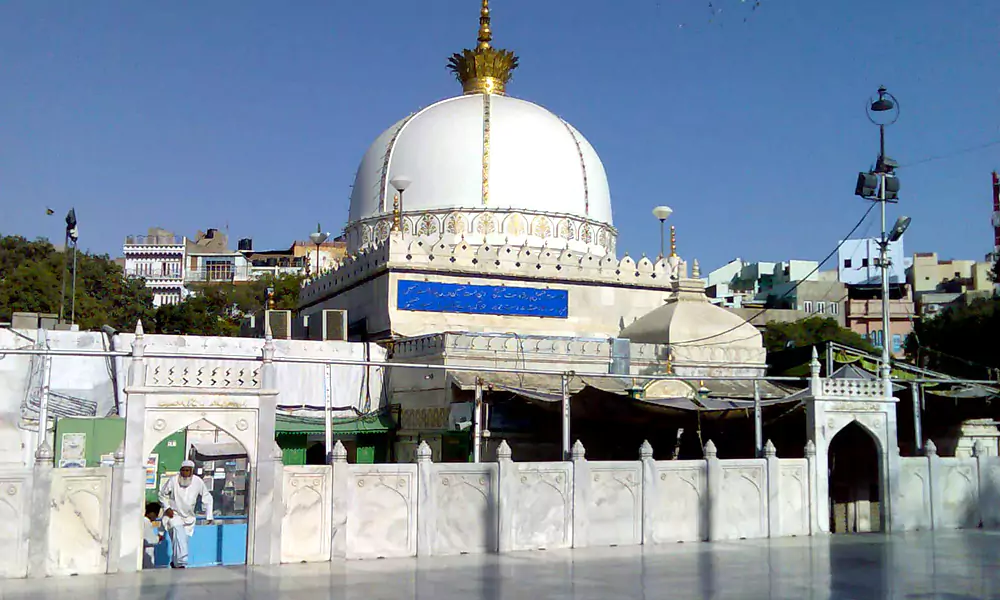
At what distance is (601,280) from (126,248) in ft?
209

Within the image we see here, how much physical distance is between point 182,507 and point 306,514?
5.52 ft

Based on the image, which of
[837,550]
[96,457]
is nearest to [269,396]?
[96,457]

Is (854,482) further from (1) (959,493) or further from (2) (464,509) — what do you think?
(2) (464,509)

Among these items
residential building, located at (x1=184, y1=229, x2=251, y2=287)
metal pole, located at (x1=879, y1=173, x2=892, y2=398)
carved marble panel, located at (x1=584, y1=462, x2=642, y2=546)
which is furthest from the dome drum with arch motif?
residential building, located at (x1=184, y1=229, x2=251, y2=287)

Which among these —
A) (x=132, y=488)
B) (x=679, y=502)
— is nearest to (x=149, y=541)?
(x=132, y=488)

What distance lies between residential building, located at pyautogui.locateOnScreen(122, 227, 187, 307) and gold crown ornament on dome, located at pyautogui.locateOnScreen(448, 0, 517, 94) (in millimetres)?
51148

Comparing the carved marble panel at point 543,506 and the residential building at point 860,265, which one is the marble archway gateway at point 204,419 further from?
the residential building at point 860,265

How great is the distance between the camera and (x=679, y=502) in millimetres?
17703

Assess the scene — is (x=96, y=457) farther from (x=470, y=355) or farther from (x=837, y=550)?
(x=837, y=550)

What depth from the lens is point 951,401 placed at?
22250 millimetres

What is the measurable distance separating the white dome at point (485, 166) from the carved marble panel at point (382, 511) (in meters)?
15.7

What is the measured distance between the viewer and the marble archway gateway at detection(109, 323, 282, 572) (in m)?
13.7

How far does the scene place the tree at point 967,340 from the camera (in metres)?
41.9

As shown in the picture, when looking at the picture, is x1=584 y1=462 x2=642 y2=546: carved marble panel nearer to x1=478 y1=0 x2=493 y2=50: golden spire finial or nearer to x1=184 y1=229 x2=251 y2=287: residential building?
x1=478 y1=0 x2=493 y2=50: golden spire finial
